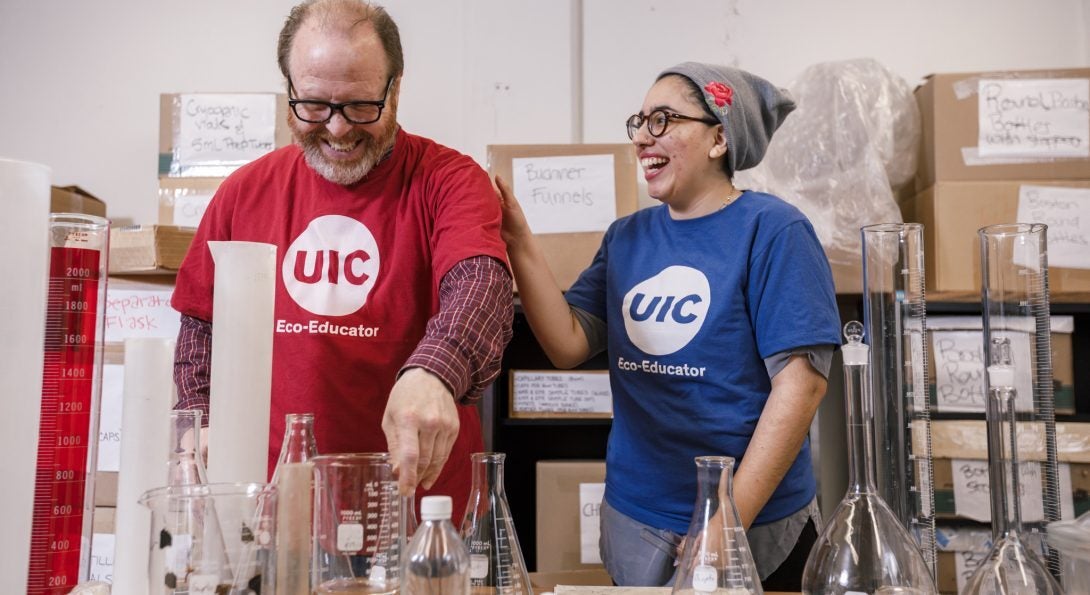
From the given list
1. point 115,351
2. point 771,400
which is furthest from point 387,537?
point 115,351

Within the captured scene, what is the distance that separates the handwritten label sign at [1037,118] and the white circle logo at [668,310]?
50.9 inches

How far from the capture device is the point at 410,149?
4.55 feet

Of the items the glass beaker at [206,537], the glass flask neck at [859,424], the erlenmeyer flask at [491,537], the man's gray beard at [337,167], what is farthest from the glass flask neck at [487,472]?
the man's gray beard at [337,167]

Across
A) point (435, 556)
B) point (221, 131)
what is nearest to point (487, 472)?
point (435, 556)

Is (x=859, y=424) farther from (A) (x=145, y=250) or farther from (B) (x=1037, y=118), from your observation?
(A) (x=145, y=250)

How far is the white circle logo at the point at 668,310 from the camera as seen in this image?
4.38ft

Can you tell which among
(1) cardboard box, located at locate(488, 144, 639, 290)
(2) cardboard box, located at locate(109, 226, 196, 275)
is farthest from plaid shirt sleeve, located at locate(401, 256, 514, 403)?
(2) cardboard box, located at locate(109, 226, 196, 275)

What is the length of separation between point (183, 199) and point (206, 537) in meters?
1.96

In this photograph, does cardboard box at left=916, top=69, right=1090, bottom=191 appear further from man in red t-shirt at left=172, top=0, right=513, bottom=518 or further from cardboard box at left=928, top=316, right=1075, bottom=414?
man in red t-shirt at left=172, top=0, right=513, bottom=518

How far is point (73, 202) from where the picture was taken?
2.28m

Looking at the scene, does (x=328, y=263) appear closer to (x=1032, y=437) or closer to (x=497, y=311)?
(x=497, y=311)

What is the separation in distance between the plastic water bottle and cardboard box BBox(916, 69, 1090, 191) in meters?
1.97

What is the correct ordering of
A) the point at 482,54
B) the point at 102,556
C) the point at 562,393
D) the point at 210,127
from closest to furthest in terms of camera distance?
the point at 102,556
the point at 562,393
the point at 210,127
the point at 482,54

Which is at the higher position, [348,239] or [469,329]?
[348,239]
